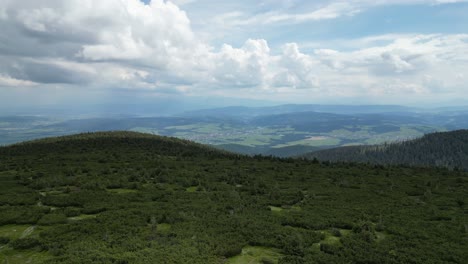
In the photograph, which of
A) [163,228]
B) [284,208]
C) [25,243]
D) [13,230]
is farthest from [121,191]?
[284,208]

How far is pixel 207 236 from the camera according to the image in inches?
579

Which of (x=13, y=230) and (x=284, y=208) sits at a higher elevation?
(x=13, y=230)

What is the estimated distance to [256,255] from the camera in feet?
44.0

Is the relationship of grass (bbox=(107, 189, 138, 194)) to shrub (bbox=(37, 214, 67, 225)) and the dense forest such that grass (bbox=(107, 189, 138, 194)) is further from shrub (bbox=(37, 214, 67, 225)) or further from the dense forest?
shrub (bbox=(37, 214, 67, 225))

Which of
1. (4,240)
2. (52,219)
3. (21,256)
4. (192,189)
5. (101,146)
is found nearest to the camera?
(21,256)

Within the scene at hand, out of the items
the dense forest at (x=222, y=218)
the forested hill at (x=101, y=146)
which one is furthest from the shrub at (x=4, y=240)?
the forested hill at (x=101, y=146)

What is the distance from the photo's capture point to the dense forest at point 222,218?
43.2ft

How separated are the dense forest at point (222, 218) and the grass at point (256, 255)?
43 millimetres

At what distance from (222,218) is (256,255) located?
471 centimetres

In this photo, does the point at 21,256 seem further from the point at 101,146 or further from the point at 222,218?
the point at 101,146

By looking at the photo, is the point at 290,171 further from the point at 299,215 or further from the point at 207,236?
the point at 207,236

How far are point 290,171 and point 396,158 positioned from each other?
16974cm

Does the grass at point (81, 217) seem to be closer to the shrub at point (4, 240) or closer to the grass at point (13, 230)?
the grass at point (13, 230)

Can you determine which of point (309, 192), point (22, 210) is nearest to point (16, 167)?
point (22, 210)
